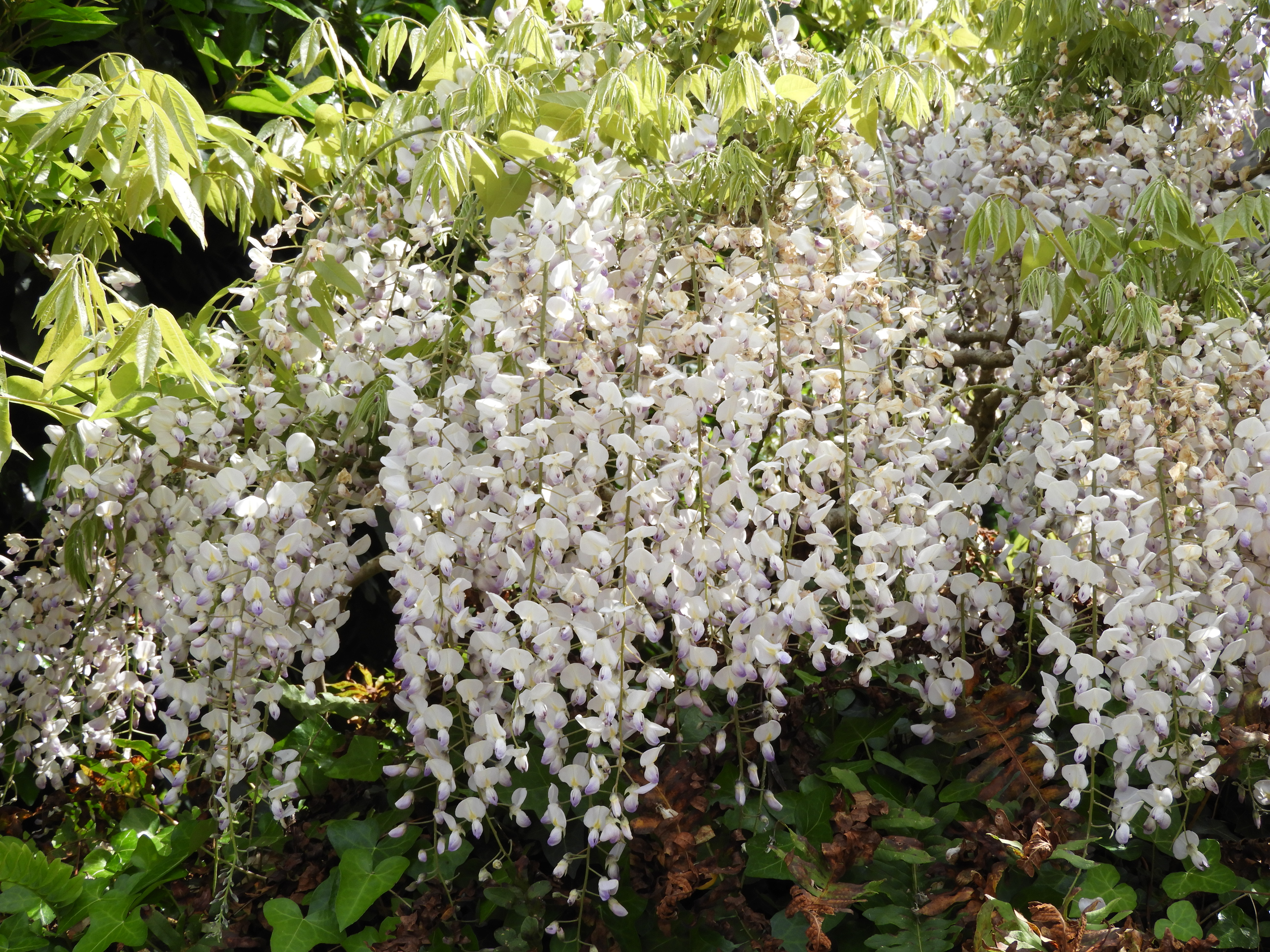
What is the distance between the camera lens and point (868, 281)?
1.72m

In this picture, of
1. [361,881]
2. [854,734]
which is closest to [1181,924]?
[854,734]

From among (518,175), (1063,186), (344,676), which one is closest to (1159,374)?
(1063,186)

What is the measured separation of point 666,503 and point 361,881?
0.97 metres

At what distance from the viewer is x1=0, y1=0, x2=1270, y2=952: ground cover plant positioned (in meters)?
1.66

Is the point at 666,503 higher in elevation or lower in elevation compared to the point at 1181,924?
higher

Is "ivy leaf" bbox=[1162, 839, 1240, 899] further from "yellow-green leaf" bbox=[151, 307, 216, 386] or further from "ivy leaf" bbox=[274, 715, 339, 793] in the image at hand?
"yellow-green leaf" bbox=[151, 307, 216, 386]

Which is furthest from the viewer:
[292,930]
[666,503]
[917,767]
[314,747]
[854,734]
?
[314,747]

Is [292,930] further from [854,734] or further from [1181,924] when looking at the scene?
[1181,924]

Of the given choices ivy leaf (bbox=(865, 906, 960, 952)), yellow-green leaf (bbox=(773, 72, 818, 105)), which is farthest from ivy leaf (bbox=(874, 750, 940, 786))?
yellow-green leaf (bbox=(773, 72, 818, 105))

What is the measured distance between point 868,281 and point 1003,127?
974 mm

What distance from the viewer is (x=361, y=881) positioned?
6.46 ft

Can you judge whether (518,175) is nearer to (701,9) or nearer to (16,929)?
(701,9)

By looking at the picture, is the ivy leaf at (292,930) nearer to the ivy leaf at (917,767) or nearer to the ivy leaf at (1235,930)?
the ivy leaf at (917,767)

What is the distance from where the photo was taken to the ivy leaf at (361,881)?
193 centimetres
